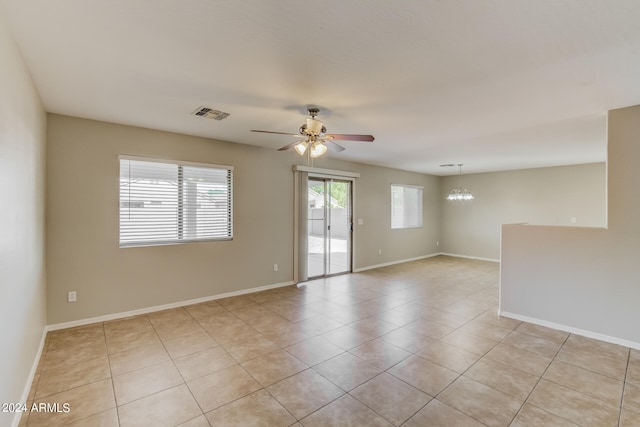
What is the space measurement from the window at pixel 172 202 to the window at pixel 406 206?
4.51m

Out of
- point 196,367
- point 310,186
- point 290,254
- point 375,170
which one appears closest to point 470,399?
point 196,367

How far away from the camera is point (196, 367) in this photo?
261 cm

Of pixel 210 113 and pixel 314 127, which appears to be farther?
pixel 210 113

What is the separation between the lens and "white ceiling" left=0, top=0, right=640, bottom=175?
64.4 inches

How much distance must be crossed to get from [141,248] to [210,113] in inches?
80.6

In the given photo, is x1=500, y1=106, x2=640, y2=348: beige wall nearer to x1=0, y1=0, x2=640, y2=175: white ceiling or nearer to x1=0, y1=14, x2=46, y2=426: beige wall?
x1=0, y1=0, x2=640, y2=175: white ceiling

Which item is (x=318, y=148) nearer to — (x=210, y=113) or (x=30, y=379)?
(x=210, y=113)

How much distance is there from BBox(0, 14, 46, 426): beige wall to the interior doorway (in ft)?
12.6

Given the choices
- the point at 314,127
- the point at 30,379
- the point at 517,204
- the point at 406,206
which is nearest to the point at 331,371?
the point at 314,127

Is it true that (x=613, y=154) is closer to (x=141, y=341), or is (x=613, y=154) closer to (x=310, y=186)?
(x=310, y=186)

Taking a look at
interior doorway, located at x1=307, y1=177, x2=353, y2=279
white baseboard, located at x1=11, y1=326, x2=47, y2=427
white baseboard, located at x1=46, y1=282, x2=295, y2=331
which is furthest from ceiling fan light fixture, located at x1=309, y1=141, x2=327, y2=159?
white baseboard, located at x1=11, y1=326, x2=47, y2=427

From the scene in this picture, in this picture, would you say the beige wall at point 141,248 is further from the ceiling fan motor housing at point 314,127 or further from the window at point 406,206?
the window at point 406,206

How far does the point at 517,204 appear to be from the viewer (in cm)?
744

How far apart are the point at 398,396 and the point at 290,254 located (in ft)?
11.3
